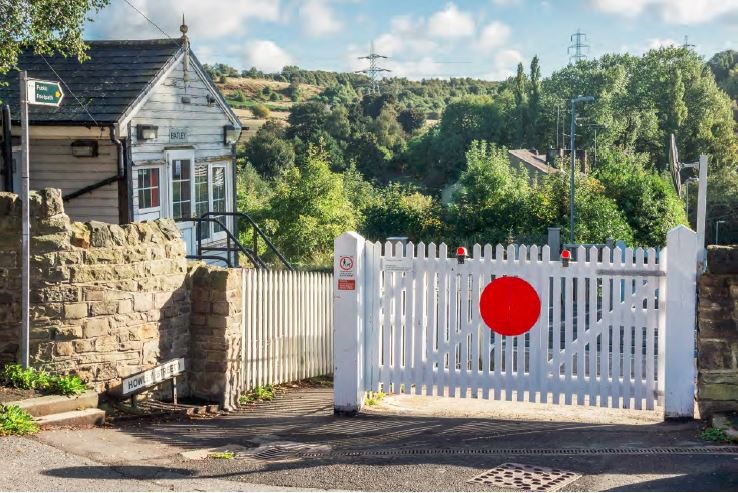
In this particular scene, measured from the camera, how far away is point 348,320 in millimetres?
9203

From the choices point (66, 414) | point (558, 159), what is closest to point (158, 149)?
point (66, 414)

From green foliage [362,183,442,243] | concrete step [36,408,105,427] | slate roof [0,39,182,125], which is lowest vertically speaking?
concrete step [36,408,105,427]

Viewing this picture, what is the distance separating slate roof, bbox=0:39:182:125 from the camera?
1706 centimetres

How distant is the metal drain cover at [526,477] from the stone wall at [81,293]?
3921 millimetres

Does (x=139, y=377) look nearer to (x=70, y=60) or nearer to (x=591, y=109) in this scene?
(x=70, y=60)

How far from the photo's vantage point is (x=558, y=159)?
195 ft

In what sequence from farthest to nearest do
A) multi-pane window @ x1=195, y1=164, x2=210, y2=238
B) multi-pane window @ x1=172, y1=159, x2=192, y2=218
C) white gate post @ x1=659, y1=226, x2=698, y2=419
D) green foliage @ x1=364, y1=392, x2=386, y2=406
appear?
multi-pane window @ x1=195, y1=164, x2=210, y2=238, multi-pane window @ x1=172, y1=159, x2=192, y2=218, green foliage @ x1=364, y1=392, x2=386, y2=406, white gate post @ x1=659, y1=226, x2=698, y2=419

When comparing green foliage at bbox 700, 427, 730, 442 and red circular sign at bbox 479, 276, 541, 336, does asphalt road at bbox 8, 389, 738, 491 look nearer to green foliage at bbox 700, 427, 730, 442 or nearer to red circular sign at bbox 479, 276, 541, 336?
green foliage at bbox 700, 427, 730, 442

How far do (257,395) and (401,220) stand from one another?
1425 inches

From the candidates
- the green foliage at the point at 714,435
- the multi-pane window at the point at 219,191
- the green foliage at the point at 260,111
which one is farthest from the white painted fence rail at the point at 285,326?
→ the green foliage at the point at 260,111

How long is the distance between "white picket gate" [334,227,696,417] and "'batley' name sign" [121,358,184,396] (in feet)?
5.45

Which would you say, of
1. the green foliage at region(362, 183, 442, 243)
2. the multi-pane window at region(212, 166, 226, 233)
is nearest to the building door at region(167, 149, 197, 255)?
the multi-pane window at region(212, 166, 226, 233)

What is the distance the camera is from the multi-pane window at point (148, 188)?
18109 mm

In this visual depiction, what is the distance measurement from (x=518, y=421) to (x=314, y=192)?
2587 cm
